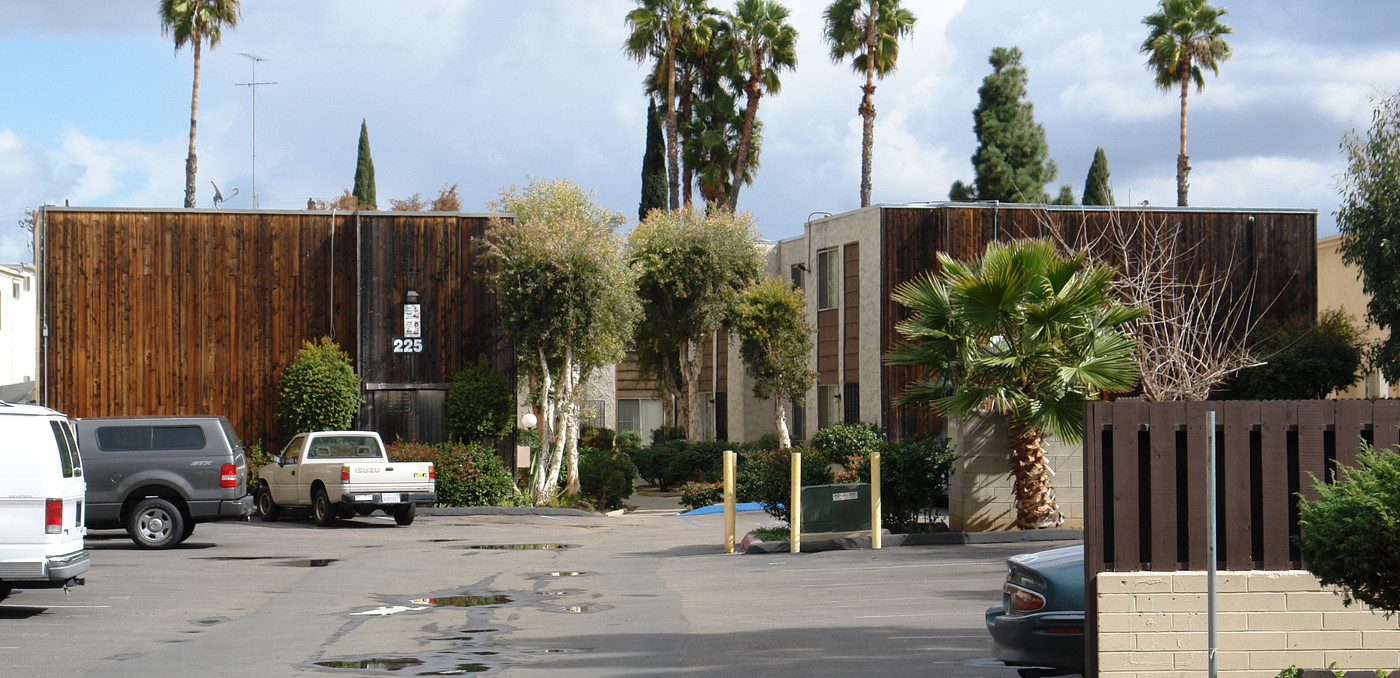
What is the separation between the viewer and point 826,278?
35.2m

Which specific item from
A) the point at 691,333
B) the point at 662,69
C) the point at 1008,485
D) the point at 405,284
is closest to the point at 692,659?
the point at 1008,485

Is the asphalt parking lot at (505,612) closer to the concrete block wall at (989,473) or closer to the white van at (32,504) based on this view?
the white van at (32,504)

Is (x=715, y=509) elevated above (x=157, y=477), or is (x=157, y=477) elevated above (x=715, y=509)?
(x=157, y=477)

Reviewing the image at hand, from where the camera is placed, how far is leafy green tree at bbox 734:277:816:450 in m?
35.1

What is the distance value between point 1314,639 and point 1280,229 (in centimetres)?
2593

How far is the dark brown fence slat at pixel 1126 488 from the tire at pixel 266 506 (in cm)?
2092

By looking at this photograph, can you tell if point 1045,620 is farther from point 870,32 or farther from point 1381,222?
point 870,32

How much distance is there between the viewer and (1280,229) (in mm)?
31484

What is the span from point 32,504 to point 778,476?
35.7ft

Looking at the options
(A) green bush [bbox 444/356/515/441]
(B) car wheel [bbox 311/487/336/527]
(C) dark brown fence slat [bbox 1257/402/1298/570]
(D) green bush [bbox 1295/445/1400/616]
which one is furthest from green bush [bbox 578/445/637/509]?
(D) green bush [bbox 1295/445/1400/616]

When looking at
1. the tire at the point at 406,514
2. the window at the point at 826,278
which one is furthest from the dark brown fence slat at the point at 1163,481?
the window at the point at 826,278

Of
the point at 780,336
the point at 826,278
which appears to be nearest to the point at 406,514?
the point at 780,336

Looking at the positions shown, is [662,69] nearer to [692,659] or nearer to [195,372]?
[195,372]

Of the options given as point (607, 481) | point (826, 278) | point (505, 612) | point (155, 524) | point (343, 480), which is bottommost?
point (505, 612)
